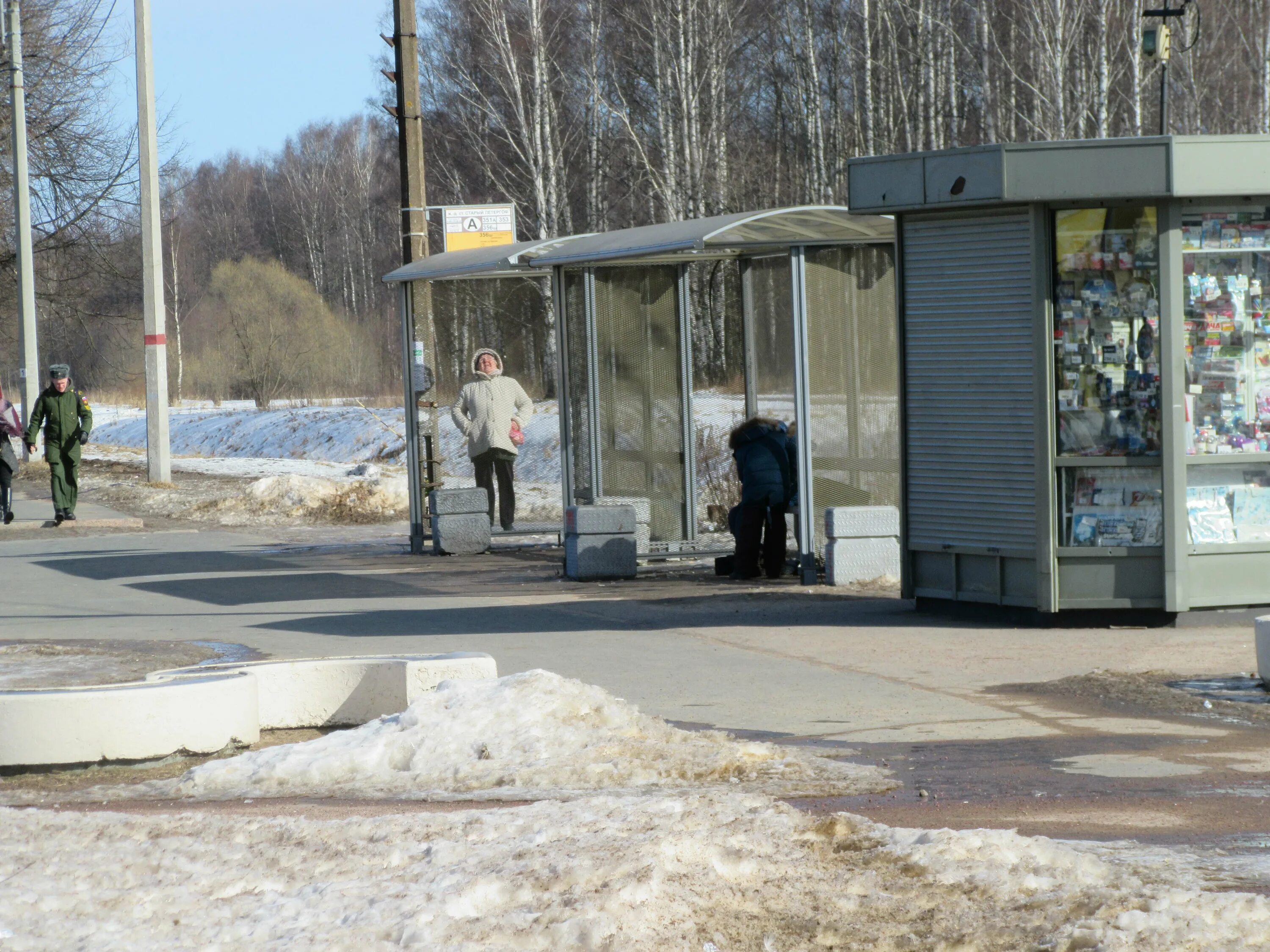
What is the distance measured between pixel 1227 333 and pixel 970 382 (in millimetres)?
1481

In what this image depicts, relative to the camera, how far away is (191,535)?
708 inches

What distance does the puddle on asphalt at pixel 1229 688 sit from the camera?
24.4 feet

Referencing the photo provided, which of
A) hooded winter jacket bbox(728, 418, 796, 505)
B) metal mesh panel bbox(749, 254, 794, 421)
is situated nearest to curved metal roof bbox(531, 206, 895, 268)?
metal mesh panel bbox(749, 254, 794, 421)

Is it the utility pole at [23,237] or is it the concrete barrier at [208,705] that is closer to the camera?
the concrete barrier at [208,705]

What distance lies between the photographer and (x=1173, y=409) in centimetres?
955

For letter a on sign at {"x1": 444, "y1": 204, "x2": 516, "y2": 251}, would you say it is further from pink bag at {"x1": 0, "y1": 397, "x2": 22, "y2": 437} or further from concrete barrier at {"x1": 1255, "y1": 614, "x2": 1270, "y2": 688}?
concrete barrier at {"x1": 1255, "y1": 614, "x2": 1270, "y2": 688}

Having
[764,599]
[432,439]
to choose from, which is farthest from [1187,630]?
[432,439]

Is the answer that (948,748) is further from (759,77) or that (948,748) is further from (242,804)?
(759,77)

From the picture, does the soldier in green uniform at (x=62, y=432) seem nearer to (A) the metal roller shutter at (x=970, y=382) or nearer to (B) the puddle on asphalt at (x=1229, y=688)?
(A) the metal roller shutter at (x=970, y=382)

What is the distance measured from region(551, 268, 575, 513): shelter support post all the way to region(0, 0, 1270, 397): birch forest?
15741 mm

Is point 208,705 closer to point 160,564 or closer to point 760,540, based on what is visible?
point 760,540

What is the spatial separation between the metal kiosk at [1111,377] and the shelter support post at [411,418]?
23.1ft

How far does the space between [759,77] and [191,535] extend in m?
24.5

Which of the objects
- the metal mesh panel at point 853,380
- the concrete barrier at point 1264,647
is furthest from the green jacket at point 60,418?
the concrete barrier at point 1264,647
